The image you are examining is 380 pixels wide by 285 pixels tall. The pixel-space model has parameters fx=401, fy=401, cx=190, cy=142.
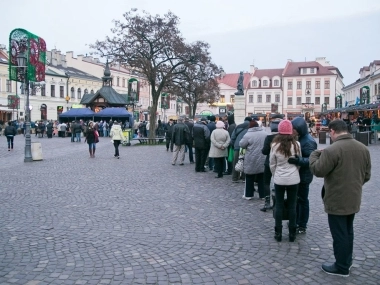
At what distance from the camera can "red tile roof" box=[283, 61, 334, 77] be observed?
79.0 meters

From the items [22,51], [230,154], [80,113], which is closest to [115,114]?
[80,113]

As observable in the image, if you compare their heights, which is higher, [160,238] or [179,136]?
[179,136]

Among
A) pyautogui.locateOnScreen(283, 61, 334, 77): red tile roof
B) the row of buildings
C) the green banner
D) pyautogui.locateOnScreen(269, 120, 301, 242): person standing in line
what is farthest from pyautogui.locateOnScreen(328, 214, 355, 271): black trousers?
pyautogui.locateOnScreen(283, 61, 334, 77): red tile roof

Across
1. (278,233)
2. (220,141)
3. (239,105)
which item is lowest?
(278,233)

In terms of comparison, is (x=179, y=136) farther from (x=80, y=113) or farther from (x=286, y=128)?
(x=80, y=113)

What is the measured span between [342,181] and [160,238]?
2824 mm

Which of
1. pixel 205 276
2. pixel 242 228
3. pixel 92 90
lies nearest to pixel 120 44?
pixel 242 228

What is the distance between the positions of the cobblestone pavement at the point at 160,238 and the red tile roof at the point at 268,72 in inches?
2991

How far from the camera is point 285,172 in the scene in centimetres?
581

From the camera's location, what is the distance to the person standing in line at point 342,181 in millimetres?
4562

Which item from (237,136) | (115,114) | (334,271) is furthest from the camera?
(115,114)

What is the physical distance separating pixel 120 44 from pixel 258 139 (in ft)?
67.6

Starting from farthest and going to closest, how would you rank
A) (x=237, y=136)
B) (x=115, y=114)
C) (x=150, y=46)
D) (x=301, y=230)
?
(x=115, y=114) < (x=150, y=46) < (x=237, y=136) < (x=301, y=230)

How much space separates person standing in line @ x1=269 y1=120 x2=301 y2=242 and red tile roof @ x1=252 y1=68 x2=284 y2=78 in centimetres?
8010
